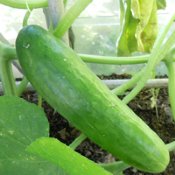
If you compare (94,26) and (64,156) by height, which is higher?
(64,156)

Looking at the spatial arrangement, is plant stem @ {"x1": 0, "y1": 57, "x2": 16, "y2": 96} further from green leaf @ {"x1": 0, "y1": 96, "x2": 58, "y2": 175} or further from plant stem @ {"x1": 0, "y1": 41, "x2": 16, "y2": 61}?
green leaf @ {"x1": 0, "y1": 96, "x2": 58, "y2": 175}

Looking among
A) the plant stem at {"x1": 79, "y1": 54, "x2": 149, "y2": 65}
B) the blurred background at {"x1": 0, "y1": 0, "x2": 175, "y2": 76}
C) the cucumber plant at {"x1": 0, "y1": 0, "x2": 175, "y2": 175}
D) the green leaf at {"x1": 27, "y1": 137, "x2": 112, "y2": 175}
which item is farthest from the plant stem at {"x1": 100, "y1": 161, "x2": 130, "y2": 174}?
the blurred background at {"x1": 0, "y1": 0, "x2": 175, "y2": 76}

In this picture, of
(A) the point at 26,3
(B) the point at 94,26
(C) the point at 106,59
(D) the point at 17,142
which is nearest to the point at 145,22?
(C) the point at 106,59

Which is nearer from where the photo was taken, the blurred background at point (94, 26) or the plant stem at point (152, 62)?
the plant stem at point (152, 62)

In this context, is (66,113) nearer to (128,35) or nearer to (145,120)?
(128,35)

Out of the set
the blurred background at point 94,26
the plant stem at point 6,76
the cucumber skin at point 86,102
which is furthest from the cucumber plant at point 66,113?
the blurred background at point 94,26

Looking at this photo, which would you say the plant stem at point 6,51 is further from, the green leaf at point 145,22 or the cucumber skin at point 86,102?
the green leaf at point 145,22
